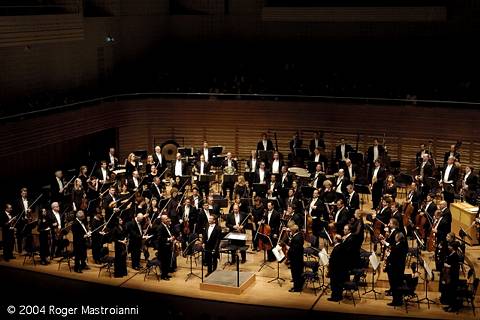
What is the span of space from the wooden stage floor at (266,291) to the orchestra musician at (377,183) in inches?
98.6

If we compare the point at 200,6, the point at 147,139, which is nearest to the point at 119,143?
the point at 147,139

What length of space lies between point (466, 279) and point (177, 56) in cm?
1444

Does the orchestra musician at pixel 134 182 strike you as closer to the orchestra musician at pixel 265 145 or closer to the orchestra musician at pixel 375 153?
the orchestra musician at pixel 265 145

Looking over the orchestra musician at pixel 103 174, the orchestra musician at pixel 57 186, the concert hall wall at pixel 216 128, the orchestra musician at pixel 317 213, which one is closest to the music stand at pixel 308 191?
the orchestra musician at pixel 317 213

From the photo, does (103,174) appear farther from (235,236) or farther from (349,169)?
(349,169)

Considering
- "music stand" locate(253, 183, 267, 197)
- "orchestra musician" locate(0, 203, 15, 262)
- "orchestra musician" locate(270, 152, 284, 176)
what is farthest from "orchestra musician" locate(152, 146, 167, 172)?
"orchestra musician" locate(0, 203, 15, 262)

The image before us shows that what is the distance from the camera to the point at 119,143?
2305 cm

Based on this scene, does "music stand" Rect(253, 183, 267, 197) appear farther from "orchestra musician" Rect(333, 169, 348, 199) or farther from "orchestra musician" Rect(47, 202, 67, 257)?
"orchestra musician" Rect(47, 202, 67, 257)

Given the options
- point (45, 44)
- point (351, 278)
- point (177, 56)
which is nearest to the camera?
point (351, 278)

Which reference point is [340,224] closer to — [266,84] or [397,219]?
[397,219]

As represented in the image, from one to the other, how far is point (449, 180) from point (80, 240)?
28.4 ft

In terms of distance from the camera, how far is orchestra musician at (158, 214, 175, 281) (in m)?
14.7

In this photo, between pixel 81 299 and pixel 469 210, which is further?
pixel 469 210

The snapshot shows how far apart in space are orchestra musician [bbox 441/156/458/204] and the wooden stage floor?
4.96ft
